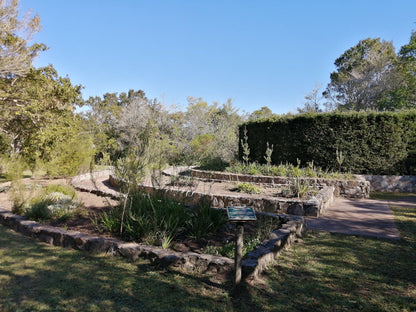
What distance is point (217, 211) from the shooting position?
4.90 m

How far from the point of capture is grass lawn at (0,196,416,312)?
8.75 ft

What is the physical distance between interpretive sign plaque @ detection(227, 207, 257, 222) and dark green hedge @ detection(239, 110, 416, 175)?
10.2 metres

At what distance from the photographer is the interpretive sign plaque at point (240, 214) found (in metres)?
2.87

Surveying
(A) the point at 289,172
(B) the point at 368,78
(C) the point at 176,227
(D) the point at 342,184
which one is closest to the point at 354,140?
(D) the point at 342,184

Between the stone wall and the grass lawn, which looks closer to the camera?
the grass lawn

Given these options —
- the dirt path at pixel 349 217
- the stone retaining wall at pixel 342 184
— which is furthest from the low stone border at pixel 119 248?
the stone retaining wall at pixel 342 184

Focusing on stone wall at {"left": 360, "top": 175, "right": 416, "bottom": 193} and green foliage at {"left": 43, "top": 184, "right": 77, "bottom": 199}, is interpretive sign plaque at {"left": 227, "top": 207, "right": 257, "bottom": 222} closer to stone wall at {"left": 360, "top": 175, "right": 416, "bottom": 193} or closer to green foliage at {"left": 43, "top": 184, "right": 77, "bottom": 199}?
green foliage at {"left": 43, "top": 184, "right": 77, "bottom": 199}

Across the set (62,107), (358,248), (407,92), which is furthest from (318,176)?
(407,92)

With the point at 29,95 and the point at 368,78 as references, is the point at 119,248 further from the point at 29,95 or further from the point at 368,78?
the point at 368,78

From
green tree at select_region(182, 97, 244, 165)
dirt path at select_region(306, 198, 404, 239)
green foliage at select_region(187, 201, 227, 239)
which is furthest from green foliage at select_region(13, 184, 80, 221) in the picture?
green tree at select_region(182, 97, 244, 165)

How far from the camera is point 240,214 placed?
2932 mm

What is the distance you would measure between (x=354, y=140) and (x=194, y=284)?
10812 mm

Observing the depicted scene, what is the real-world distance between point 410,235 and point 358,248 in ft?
4.86

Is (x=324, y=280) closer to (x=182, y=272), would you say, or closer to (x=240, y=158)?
(x=182, y=272)
